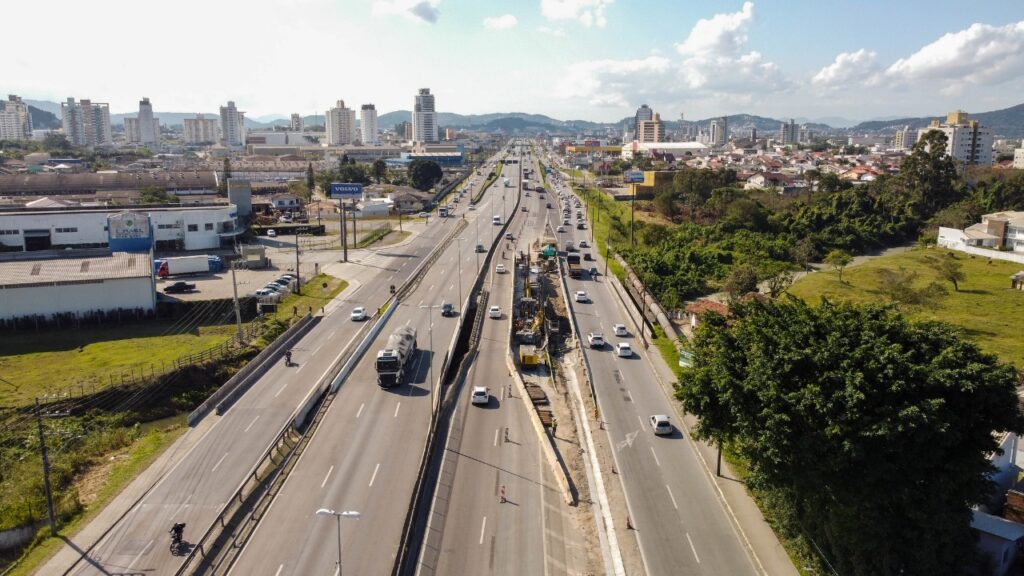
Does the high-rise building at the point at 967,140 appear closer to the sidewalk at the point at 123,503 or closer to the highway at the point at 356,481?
the highway at the point at 356,481

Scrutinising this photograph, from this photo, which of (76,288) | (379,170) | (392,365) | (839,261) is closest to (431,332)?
(392,365)

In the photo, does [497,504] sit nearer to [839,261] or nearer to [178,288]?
[178,288]

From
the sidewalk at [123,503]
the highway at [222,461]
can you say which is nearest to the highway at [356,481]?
the highway at [222,461]

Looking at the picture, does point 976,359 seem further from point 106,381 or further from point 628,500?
point 106,381

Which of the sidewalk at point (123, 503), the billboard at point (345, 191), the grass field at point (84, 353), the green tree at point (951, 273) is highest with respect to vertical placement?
the billboard at point (345, 191)

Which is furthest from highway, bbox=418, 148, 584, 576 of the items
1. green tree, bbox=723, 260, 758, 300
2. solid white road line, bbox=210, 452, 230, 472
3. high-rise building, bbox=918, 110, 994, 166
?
high-rise building, bbox=918, 110, 994, 166

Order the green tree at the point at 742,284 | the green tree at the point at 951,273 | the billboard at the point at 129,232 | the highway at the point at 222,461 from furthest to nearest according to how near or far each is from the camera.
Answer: the billboard at the point at 129,232 < the green tree at the point at 951,273 < the green tree at the point at 742,284 < the highway at the point at 222,461
